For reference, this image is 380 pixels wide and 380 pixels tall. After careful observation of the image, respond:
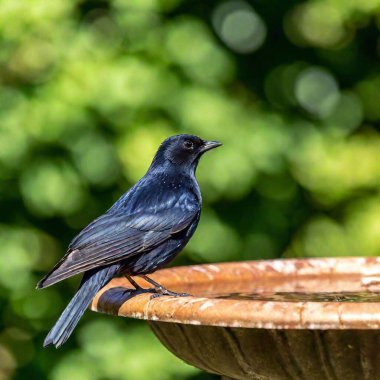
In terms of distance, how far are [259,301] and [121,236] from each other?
123 centimetres

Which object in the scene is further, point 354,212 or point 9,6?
point 354,212

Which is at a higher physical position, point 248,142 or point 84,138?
point 84,138

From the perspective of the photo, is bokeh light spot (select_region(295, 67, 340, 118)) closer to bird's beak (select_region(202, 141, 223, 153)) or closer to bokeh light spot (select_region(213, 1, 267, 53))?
bokeh light spot (select_region(213, 1, 267, 53))

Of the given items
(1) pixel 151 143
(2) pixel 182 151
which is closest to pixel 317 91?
(1) pixel 151 143

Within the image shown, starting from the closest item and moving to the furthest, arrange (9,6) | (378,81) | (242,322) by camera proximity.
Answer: (242,322) → (9,6) → (378,81)

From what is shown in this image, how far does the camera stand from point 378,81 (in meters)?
6.67

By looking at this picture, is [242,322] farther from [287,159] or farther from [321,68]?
[321,68]

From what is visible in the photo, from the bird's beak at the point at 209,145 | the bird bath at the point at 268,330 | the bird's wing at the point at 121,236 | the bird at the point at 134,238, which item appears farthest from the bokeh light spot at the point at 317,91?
the bird bath at the point at 268,330

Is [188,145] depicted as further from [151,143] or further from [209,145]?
[151,143]

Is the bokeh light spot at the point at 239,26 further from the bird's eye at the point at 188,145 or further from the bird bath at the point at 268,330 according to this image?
the bird bath at the point at 268,330

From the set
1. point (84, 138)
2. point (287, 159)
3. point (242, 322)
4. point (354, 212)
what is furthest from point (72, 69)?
point (242, 322)

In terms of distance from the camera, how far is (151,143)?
5.86m

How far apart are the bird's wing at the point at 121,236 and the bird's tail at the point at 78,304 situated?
69 millimetres

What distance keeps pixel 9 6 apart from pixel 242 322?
3.22 meters
